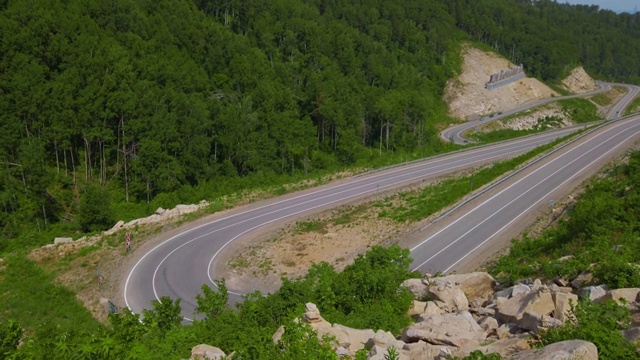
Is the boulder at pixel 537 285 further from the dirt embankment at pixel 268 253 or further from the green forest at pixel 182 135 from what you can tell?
the dirt embankment at pixel 268 253

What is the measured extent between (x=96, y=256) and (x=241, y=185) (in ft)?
66.1

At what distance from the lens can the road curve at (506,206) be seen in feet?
91.6

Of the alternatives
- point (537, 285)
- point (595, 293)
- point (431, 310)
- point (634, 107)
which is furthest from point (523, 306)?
point (634, 107)

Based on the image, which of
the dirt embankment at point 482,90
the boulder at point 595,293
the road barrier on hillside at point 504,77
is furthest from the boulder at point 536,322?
the road barrier on hillside at point 504,77

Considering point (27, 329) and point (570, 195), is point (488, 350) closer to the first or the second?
point (27, 329)

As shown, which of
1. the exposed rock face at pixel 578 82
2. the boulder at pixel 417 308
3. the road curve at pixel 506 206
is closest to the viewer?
the boulder at pixel 417 308

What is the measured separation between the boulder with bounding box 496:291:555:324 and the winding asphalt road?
12.8 m

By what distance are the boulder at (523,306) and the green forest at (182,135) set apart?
6.92 feet

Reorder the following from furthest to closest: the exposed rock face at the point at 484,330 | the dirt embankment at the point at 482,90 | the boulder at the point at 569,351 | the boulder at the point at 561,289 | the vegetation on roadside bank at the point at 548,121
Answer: the dirt embankment at the point at 482,90
the vegetation on roadside bank at the point at 548,121
the boulder at the point at 561,289
the exposed rock face at the point at 484,330
the boulder at the point at 569,351

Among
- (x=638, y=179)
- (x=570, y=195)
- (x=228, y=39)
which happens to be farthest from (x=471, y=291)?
(x=228, y=39)

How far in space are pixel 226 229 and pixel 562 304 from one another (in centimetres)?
2762

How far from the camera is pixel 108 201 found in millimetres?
42156

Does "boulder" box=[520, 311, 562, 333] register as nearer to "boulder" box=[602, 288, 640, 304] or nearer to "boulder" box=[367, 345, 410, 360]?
"boulder" box=[602, 288, 640, 304]

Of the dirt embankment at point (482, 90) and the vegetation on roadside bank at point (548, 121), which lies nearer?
the vegetation on roadside bank at point (548, 121)
